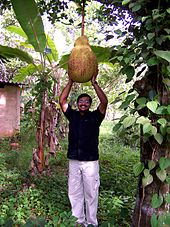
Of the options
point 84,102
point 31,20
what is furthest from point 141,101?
point 31,20

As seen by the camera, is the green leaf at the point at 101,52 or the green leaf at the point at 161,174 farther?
the green leaf at the point at 101,52

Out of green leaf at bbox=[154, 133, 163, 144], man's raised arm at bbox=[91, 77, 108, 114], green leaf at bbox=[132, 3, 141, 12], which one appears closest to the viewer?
green leaf at bbox=[132, 3, 141, 12]

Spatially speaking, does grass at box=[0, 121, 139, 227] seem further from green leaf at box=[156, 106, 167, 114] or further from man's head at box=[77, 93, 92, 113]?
man's head at box=[77, 93, 92, 113]

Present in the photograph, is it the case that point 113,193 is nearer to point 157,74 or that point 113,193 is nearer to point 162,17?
point 157,74

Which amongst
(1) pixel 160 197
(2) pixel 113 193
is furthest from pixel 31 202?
(1) pixel 160 197

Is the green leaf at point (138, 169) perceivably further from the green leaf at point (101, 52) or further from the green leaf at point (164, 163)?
the green leaf at point (101, 52)

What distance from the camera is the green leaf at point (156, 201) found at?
1847 millimetres

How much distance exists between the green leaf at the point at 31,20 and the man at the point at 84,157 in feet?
4.06

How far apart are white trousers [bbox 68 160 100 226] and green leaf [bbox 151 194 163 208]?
A: 3.75ft

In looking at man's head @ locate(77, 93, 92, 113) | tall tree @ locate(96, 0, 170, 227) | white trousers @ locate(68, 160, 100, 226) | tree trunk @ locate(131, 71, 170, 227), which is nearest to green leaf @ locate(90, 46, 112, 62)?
man's head @ locate(77, 93, 92, 113)

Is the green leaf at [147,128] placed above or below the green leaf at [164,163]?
above

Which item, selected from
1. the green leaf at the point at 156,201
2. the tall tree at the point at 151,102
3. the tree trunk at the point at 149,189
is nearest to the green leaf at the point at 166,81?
the tall tree at the point at 151,102

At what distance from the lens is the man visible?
2959 millimetres

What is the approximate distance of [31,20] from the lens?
146 inches
